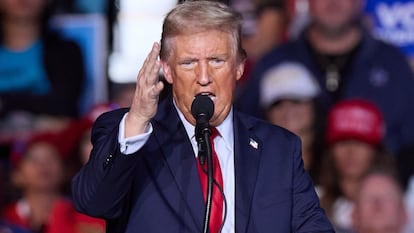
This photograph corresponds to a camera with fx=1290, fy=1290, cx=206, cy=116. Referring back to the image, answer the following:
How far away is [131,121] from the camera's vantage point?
11.9ft

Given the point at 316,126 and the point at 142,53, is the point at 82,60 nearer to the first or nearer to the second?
the point at 142,53

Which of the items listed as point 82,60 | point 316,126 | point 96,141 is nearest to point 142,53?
point 82,60

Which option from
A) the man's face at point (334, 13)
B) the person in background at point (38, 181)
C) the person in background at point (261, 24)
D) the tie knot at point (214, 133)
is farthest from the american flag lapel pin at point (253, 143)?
the person in background at point (261, 24)

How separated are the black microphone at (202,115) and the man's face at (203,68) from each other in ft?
0.25

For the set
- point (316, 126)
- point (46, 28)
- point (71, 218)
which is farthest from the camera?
point (46, 28)

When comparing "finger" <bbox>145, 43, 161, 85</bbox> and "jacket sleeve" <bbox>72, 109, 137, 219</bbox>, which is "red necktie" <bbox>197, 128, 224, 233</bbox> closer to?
"jacket sleeve" <bbox>72, 109, 137, 219</bbox>

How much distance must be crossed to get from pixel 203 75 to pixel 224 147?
325 millimetres

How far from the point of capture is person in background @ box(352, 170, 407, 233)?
6.20m

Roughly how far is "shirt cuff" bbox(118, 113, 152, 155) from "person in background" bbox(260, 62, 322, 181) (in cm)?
320

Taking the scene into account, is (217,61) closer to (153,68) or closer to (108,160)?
(153,68)

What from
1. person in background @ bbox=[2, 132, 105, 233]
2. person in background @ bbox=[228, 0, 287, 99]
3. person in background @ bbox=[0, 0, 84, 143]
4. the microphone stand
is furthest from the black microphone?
person in background @ bbox=[228, 0, 287, 99]

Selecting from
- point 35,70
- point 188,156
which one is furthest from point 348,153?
point 188,156

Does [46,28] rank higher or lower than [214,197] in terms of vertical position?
lower

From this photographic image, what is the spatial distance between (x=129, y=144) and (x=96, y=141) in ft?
0.54
